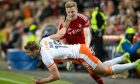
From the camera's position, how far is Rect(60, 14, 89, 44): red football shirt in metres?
14.4

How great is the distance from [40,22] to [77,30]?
413 inches

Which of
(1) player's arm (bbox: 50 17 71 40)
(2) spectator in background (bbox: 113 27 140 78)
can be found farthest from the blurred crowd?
(1) player's arm (bbox: 50 17 71 40)

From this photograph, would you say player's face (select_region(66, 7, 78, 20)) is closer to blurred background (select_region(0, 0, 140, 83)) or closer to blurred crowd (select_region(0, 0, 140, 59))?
blurred background (select_region(0, 0, 140, 83))

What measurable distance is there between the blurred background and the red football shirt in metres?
3.02

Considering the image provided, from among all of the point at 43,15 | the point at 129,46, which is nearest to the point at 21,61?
the point at 43,15

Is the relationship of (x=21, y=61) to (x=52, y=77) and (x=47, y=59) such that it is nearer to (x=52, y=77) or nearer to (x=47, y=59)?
(x=47, y=59)

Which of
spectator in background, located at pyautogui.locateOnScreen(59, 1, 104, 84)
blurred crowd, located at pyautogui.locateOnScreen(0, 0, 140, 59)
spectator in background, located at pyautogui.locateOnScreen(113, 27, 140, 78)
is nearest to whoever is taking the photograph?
spectator in background, located at pyautogui.locateOnScreen(59, 1, 104, 84)

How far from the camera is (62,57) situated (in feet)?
40.2

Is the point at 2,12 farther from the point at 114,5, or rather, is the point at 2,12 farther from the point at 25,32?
the point at 114,5

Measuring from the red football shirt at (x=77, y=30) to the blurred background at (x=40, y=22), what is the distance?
9.90 feet

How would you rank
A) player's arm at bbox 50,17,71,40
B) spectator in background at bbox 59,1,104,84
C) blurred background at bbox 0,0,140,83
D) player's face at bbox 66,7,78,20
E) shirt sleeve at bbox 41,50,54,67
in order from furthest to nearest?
blurred background at bbox 0,0,140,83 → spectator in background at bbox 59,1,104,84 → player's arm at bbox 50,17,71,40 → player's face at bbox 66,7,78,20 → shirt sleeve at bbox 41,50,54,67

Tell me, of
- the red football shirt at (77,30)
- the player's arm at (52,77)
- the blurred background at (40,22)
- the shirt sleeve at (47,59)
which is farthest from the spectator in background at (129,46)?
the player's arm at (52,77)

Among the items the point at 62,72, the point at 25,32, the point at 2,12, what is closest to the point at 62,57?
the point at 62,72

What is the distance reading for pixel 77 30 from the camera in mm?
14500
